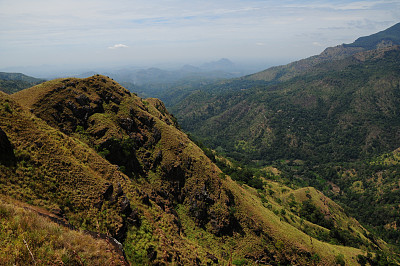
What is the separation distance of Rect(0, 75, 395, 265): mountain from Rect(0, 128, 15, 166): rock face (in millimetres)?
80

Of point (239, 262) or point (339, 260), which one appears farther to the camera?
point (339, 260)

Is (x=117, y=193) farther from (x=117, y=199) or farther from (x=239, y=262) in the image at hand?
(x=239, y=262)

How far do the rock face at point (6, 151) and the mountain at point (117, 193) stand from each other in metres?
0.08

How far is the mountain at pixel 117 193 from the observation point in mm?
15465

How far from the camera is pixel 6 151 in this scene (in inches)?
702

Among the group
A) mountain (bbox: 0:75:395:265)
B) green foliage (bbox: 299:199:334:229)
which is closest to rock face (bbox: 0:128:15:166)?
mountain (bbox: 0:75:395:265)

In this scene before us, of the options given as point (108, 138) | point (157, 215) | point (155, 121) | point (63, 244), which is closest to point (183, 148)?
point (155, 121)

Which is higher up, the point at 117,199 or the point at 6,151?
the point at 6,151

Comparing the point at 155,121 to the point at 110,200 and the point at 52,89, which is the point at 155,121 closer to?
the point at 52,89

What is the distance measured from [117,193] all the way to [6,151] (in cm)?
1118

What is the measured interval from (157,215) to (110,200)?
24.5 ft

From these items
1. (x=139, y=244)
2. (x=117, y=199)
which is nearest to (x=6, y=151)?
(x=117, y=199)

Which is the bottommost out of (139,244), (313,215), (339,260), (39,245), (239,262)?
(313,215)

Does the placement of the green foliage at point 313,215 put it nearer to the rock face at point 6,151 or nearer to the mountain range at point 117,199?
the mountain range at point 117,199
